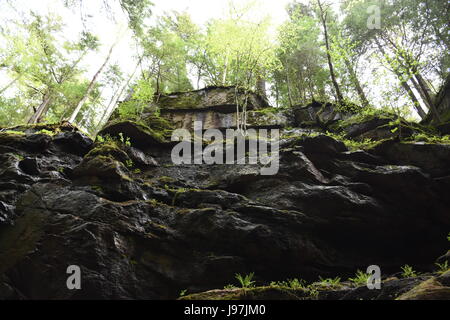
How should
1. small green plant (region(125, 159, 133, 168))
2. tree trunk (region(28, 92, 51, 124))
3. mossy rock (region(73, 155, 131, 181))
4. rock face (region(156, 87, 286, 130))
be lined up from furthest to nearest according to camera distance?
tree trunk (region(28, 92, 51, 124)) < rock face (region(156, 87, 286, 130)) < small green plant (region(125, 159, 133, 168)) < mossy rock (region(73, 155, 131, 181))

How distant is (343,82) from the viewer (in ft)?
→ 57.6

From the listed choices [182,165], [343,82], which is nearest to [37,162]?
[182,165]

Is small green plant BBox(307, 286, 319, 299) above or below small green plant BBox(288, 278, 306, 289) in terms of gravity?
below

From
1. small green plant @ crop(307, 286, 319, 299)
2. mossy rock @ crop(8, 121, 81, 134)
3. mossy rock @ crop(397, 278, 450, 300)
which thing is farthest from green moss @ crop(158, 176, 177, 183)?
mossy rock @ crop(397, 278, 450, 300)

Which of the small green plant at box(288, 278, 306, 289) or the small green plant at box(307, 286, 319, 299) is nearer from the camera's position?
the small green plant at box(307, 286, 319, 299)

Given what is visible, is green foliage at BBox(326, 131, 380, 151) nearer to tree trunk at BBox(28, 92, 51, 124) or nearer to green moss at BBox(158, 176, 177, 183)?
green moss at BBox(158, 176, 177, 183)

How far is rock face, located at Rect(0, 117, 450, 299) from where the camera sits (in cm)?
638

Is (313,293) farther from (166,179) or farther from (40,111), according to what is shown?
(40,111)

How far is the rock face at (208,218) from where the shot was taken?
638 cm

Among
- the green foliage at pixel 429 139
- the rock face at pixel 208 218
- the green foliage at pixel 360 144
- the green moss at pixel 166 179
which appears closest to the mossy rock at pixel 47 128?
the rock face at pixel 208 218

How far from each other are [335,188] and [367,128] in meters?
4.69

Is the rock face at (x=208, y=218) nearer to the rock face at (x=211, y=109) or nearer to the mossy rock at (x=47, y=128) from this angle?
the mossy rock at (x=47, y=128)

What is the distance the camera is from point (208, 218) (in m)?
7.43

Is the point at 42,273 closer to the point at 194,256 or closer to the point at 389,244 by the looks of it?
the point at 194,256
